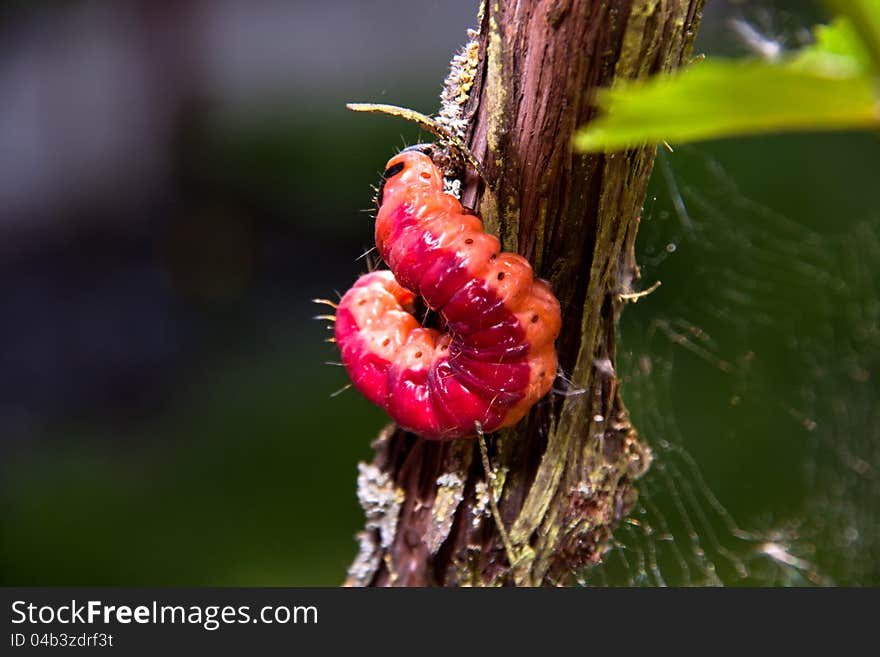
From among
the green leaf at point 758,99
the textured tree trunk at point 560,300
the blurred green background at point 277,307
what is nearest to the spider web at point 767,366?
the blurred green background at point 277,307

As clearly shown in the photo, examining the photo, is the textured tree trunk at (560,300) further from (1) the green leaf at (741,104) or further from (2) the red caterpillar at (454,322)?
(1) the green leaf at (741,104)

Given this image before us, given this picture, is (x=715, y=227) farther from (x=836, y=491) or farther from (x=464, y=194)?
(x=464, y=194)

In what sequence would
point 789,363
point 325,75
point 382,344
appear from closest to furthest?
point 382,344 → point 789,363 → point 325,75

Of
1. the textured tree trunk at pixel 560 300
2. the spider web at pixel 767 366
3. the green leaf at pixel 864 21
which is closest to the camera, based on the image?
the green leaf at pixel 864 21

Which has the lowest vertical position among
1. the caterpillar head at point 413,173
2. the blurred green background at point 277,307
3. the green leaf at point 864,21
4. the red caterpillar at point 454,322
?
the blurred green background at point 277,307

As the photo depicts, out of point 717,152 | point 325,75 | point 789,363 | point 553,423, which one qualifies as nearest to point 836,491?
→ point 789,363

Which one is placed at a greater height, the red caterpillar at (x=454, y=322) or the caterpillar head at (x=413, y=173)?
the caterpillar head at (x=413, y=173)

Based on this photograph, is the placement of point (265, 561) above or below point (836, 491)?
below

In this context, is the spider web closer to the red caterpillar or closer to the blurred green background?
the blurred green background
